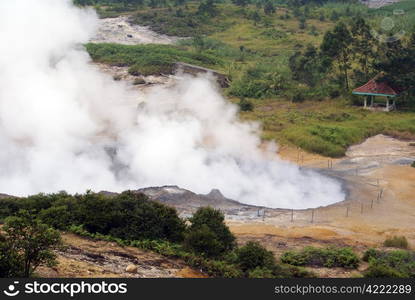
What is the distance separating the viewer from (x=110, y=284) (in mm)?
12555

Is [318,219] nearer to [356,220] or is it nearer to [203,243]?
[356,220]

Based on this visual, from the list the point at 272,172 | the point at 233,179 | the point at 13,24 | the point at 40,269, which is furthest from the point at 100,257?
the point at 13,24

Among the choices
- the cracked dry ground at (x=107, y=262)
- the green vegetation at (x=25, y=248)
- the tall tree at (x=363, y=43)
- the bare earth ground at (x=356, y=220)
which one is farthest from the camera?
the tall tree at (x=363, y=43)

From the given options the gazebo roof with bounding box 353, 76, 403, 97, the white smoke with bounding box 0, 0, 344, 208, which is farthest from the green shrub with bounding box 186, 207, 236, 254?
the gazebo roof with bounding box 353, 76, 403, 97

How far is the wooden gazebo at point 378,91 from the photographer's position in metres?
40.9

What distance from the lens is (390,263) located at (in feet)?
62.7

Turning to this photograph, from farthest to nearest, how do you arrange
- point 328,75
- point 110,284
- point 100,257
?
1. point 328,75
2. point 100,257
3. point 110,284

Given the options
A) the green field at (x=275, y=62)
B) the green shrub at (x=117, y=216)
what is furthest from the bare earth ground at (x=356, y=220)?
the green field at (x=275, y=62)

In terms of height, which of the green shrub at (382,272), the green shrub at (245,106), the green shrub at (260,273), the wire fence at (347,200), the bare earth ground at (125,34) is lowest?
the wire fence at (347,200)

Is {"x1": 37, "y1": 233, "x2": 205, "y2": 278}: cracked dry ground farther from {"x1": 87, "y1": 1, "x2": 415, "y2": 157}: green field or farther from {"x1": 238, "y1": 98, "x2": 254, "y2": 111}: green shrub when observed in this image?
{"x1": 238, "y1": 98, "x2": 254, "y2": 111}: green shrub

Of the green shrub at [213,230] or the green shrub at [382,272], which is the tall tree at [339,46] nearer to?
the green shrub at [213,230]

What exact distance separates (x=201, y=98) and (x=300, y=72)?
1174 centimetres

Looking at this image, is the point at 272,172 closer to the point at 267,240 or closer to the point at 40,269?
the point at 267,240

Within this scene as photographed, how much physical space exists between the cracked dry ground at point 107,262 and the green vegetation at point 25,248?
587 millimetres
